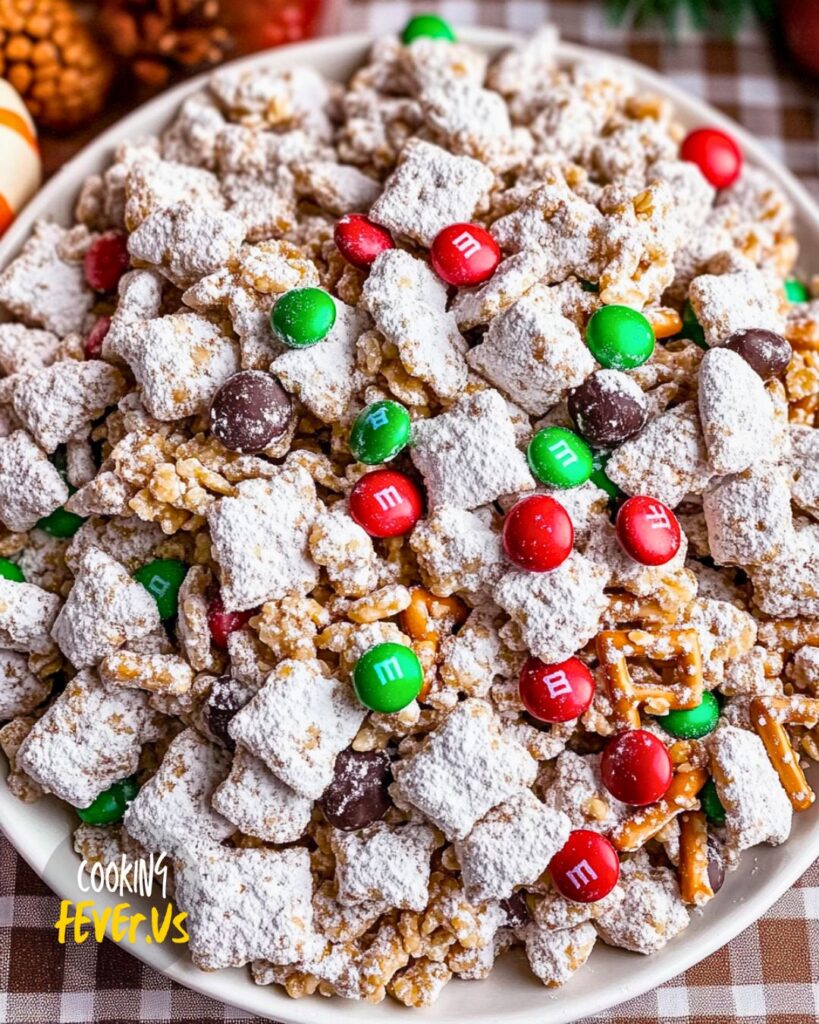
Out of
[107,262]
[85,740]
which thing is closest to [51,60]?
[107,262]

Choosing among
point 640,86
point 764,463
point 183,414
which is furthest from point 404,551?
point 640,86

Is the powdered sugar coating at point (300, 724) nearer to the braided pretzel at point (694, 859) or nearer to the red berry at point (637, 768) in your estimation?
the red berry at point (637, 768)

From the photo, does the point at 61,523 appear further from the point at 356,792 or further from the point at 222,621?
the point at 356,792

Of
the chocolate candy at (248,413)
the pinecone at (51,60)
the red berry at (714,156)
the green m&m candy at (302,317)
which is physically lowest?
the red berry at (714,156)

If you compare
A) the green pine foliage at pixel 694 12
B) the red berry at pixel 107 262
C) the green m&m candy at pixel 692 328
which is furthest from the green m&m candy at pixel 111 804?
the green pine foliage at pixel 694 12

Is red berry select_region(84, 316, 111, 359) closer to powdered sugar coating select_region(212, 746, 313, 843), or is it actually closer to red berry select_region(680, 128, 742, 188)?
powdered sugar coating select_region(212, 746, 313, 843)

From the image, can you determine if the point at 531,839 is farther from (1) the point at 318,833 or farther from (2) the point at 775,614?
(2) the point at 775,614
